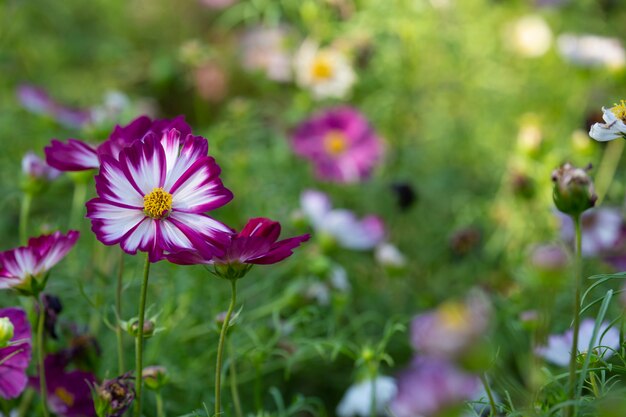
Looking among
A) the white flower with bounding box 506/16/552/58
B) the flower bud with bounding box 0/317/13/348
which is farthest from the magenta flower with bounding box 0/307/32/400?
the white flower with bounding box 506/16/552/58

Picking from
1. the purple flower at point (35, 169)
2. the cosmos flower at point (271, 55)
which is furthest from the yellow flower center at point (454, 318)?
the cosmos flower at point (271, 55)

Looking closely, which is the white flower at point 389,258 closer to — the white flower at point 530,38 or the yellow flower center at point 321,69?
the yellow flower center at point 321,69

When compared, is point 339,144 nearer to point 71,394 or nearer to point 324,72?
point 324,72

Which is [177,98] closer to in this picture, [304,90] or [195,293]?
[304,90]

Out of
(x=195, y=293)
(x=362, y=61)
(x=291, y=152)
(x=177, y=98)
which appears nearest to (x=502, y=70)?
(x=362, y=61)

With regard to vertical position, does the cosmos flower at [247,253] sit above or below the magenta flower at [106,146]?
below

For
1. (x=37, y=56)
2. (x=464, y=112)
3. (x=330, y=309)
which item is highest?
(x=37, y=56)

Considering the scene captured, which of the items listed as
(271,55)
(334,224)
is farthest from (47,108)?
(334,224)
